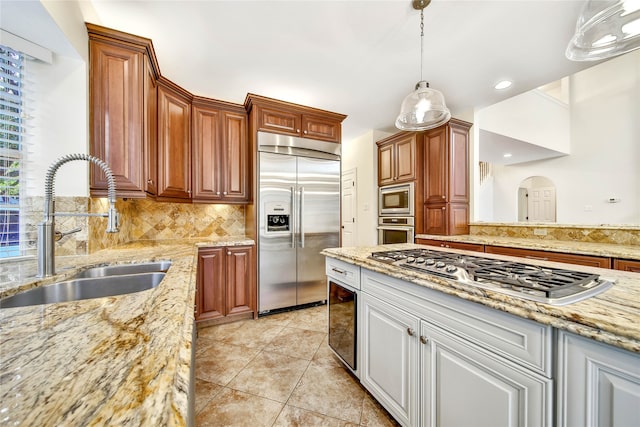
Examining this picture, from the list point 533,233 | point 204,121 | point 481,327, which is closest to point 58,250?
point 204,121

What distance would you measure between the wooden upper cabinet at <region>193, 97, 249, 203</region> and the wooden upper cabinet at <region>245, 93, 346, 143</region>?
28cm

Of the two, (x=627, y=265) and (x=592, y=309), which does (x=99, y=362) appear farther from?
(x=627, y=265)

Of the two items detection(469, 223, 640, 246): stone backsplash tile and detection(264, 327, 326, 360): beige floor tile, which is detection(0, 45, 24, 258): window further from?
detection(469, 223, 640, 246): stone backsplash tile

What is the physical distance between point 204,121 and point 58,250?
183cm

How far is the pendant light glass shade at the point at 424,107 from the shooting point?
1757 millimetres

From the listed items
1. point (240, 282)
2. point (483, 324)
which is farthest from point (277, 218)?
point (483, 324)

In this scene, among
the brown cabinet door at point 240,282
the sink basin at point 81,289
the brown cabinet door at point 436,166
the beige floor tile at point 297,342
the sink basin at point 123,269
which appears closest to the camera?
the sink basin at point 81,289

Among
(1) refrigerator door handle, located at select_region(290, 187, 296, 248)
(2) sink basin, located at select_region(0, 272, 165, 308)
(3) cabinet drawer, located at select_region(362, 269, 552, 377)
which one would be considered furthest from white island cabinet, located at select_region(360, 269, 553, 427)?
(1) refrigerator door handle, located at select_region(290, 187, 296, 248)

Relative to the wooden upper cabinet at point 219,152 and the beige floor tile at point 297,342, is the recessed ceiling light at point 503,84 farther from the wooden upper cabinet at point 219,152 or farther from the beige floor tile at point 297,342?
the beige floor tile at point 297,342

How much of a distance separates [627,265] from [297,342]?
8.70ft

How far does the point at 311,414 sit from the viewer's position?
4.63 feet

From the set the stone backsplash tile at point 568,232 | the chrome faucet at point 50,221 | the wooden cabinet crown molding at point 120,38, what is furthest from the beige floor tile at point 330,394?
the wooden cabinet crown molding at point 120,38

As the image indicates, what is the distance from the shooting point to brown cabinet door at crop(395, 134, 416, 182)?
3424 millimetres

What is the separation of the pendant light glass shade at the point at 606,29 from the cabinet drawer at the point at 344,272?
171 cm
